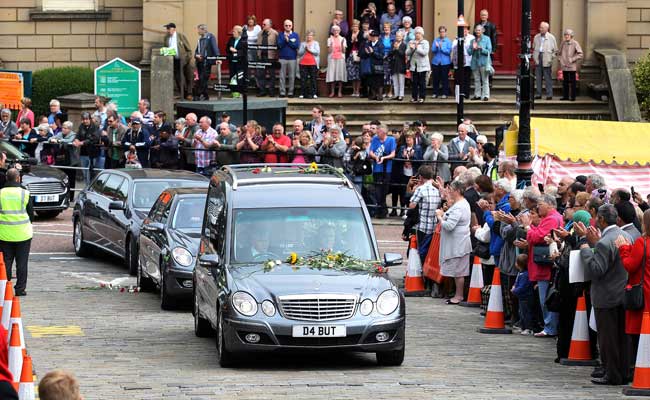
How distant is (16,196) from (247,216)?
555 centimetres

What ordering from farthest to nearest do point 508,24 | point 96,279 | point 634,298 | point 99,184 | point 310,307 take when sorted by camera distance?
point 508,24, point 99,184, point 96,279, point 310,307, point 634,298

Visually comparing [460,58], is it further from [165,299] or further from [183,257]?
[165,299]

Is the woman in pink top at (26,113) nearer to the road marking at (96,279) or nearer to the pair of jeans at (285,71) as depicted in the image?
the pair of jeans at (285,71)

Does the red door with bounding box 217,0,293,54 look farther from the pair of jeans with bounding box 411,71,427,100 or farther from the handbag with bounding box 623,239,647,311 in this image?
the handbag with bounding box 623,239,647,311

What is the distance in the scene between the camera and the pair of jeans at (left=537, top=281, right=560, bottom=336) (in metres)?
16.8

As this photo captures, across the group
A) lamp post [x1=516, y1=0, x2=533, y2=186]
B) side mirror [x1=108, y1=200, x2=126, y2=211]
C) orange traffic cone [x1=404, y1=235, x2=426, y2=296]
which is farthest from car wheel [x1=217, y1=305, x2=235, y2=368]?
side mirror [x1=108, y1=200, x2=126, y2=211]

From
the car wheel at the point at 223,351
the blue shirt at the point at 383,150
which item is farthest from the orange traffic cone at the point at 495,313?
the blue shirt at the point at 383,150

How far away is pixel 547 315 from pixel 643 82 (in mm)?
19937

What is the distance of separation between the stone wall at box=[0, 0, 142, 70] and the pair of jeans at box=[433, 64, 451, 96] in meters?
8.29

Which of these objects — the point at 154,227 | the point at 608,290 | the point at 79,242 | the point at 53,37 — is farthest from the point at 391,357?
the point at 53,37

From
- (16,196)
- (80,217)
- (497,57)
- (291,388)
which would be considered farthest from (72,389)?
(497,57)

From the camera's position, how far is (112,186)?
24.2 m

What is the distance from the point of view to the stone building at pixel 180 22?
3784 cm

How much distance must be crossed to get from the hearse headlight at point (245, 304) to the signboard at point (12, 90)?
2276 centimetres
